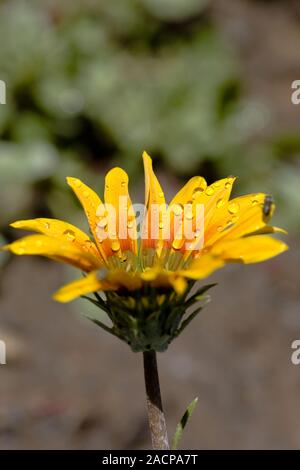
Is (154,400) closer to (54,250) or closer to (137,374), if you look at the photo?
(54,250)

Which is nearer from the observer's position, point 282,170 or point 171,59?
point 282,170

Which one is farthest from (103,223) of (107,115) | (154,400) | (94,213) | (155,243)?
(107,115)

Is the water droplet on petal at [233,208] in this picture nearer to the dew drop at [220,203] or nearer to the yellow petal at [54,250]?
the dew drop at [220,203]

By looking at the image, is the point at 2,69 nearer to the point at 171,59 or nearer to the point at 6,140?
the point at 6,140

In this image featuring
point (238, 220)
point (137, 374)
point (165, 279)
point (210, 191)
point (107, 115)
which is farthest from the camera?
point (107, 115)

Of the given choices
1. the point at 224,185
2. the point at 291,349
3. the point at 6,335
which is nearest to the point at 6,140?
the point at 6,335
